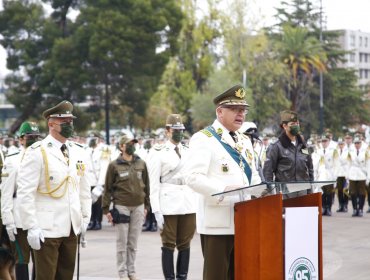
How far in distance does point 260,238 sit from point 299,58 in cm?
5851

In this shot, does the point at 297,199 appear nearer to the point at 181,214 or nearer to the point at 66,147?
the point at 66,147

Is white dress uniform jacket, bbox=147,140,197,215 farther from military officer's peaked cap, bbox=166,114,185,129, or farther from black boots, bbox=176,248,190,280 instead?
black boots, bbox=176,248,190,280

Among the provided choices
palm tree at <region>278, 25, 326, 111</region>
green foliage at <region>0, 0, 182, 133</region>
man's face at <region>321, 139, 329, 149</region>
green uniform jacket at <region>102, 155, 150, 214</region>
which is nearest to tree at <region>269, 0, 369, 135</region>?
palm tree at <region>278, 25, 326, 111</region>

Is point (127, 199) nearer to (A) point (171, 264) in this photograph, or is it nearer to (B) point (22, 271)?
(A) point (171, 264)

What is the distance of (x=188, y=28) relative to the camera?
5691 centimetres

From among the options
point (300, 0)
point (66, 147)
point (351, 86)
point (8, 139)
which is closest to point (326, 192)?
point (8, 139)

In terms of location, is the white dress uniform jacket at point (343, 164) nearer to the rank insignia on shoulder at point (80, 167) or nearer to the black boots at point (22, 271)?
the black boots at point (22, 271)

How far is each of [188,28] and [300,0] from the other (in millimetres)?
22851

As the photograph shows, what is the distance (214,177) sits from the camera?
727 cm

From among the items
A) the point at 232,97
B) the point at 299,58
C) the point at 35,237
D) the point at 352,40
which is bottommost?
the point at 35,237

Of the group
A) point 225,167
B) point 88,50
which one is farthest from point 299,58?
point 225,167

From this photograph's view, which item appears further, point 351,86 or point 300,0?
point 300,0

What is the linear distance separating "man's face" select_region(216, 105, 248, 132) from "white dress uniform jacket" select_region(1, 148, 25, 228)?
3.39 meters

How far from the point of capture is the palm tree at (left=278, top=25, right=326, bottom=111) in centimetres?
6381
